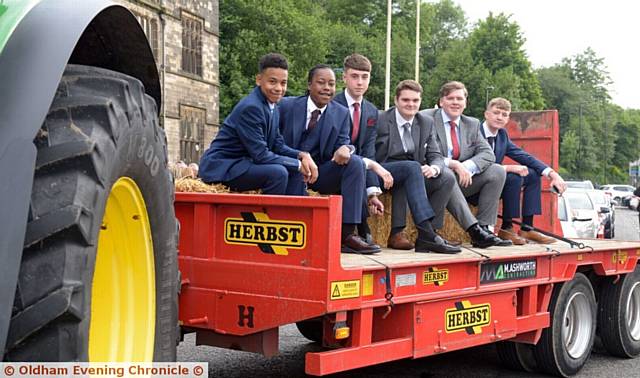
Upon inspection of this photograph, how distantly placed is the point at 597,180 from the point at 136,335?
97.8 meters

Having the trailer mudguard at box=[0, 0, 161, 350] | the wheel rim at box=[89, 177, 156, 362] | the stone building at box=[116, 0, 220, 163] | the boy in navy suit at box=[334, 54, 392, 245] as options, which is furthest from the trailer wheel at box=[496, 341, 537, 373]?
the stone building at box=[116, 0, 220, 163]

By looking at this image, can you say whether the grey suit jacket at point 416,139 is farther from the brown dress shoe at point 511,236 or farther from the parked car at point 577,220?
the parked car at point 577,220

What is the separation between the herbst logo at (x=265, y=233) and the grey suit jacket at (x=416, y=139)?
2.67m

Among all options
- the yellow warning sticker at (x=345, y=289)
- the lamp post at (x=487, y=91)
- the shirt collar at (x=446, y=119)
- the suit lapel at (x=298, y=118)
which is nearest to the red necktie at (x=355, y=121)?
the suit lapel at (x=298, y=118)

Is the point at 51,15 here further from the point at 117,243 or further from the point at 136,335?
the point at 136,335

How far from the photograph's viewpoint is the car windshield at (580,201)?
21.0 metres

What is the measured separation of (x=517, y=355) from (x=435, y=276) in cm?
213

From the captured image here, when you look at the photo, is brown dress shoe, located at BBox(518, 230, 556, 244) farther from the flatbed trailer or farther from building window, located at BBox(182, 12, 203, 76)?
building window, located at BBox(182, 12, 203, 76)

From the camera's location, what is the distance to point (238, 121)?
6.20 m

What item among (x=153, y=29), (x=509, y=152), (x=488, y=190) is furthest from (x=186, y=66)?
(x=488, y=190)

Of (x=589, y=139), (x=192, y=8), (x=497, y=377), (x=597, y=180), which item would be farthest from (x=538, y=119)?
(x=597, y=180)

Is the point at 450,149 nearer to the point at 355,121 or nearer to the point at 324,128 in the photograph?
the point at 355,121

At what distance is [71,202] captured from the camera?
2539mm

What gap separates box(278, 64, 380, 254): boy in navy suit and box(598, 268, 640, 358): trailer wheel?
3.26 meters
